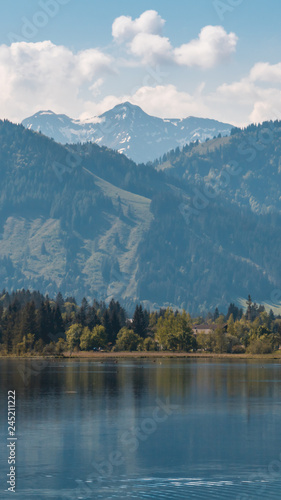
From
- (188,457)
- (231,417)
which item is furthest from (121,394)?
(188,457)

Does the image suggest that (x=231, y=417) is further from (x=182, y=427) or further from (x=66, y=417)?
(x=66, y=417)

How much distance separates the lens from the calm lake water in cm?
5944

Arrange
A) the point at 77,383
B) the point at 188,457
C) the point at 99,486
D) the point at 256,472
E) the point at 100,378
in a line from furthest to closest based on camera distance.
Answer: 1. the point at 100,378
2. the point at 77,383
3. the point at 188,457
4. the point at 256,472
5. the point at 99,486

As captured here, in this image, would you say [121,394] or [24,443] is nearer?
[24,443]

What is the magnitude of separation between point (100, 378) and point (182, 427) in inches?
2882

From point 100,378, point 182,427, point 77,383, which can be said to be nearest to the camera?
point 182,427

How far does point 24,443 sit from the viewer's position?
76562 mm

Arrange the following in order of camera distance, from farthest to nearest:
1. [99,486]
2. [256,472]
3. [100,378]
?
1. [100,378]
2. [256,472]
3. [99,486]

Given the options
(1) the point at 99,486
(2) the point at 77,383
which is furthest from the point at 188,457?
(2) the point at 77,383

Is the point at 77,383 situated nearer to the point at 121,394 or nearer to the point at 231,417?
the point at 121,394

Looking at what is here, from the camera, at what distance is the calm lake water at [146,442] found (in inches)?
2340

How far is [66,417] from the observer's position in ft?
315

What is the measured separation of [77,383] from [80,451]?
73.7 meters

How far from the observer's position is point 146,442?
78312 mm
